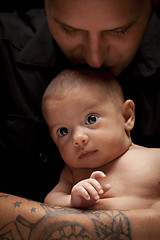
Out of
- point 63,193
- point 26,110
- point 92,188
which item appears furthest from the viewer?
point 26,110

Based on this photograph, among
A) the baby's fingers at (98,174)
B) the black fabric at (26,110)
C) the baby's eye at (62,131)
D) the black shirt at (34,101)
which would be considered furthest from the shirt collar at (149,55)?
the baby's fingers at (98,174)

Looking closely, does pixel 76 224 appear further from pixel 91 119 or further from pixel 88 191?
pixel 91 119

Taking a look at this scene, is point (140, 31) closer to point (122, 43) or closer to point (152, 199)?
point (122, 43)

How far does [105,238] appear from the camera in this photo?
44.4 inches

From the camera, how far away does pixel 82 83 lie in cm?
141

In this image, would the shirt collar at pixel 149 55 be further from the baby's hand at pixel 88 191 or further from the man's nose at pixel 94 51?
the baby's hand at pixel 88 191

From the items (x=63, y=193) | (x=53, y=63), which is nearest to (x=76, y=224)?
(x=63, y=193)

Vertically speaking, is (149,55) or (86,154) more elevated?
(149,55)

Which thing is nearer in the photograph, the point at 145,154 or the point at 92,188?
the point at 92,188

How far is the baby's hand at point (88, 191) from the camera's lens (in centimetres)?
113

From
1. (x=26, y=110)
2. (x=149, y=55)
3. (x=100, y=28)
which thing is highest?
(x=100, y=28)

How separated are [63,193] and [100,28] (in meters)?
0.68

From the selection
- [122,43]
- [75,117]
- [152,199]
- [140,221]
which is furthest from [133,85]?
[140,221]

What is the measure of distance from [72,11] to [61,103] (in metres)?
0.36
